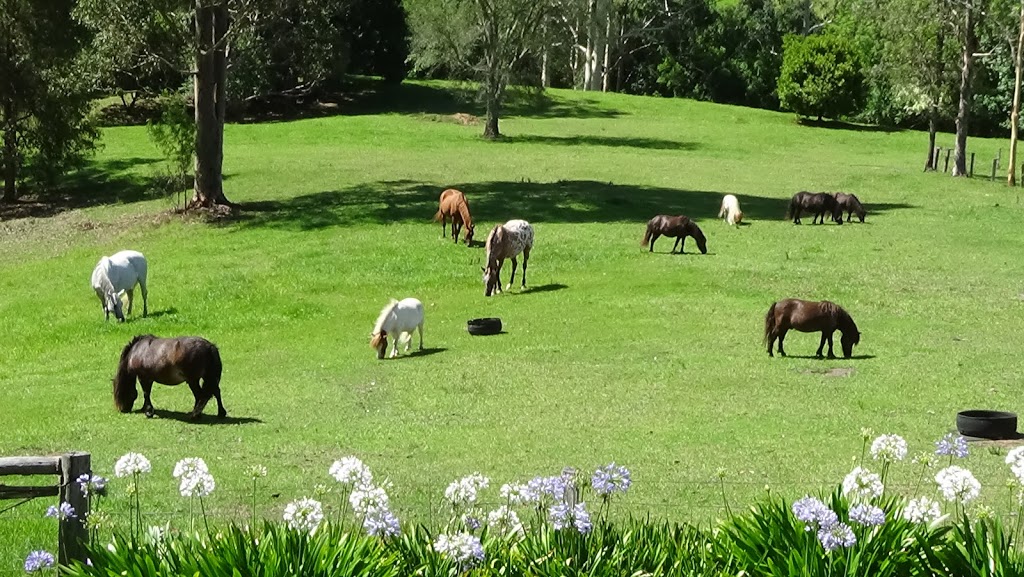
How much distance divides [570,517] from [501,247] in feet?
68.9

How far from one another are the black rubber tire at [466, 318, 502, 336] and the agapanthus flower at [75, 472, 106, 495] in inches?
623

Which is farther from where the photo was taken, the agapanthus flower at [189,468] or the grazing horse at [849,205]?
the grazing horse at [849,205]

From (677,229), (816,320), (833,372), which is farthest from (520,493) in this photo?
(677,229)

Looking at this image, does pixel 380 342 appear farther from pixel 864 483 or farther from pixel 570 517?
pixel 864 483

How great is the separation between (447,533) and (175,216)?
33074 millimetres

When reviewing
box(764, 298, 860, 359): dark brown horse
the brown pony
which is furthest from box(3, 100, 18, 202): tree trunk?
box(764, 298, 860, 359): dark brown horse

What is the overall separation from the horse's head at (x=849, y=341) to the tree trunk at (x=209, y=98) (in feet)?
77.2

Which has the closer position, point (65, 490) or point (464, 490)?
point (464, 490)

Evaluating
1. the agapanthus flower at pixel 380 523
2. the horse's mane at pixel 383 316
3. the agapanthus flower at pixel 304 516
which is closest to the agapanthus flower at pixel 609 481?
the agapanthus flower at pixel 380 523

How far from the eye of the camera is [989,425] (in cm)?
1507

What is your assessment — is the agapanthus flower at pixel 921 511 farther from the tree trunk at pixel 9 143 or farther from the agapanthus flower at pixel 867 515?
the tree trunk at pixel 9 143

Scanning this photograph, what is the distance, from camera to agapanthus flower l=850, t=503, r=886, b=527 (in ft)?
22.6

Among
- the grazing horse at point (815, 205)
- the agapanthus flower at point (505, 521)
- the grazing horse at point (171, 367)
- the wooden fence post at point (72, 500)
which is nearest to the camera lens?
the agapanthus flower at point (505, 521)

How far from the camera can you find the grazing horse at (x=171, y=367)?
677 inches
